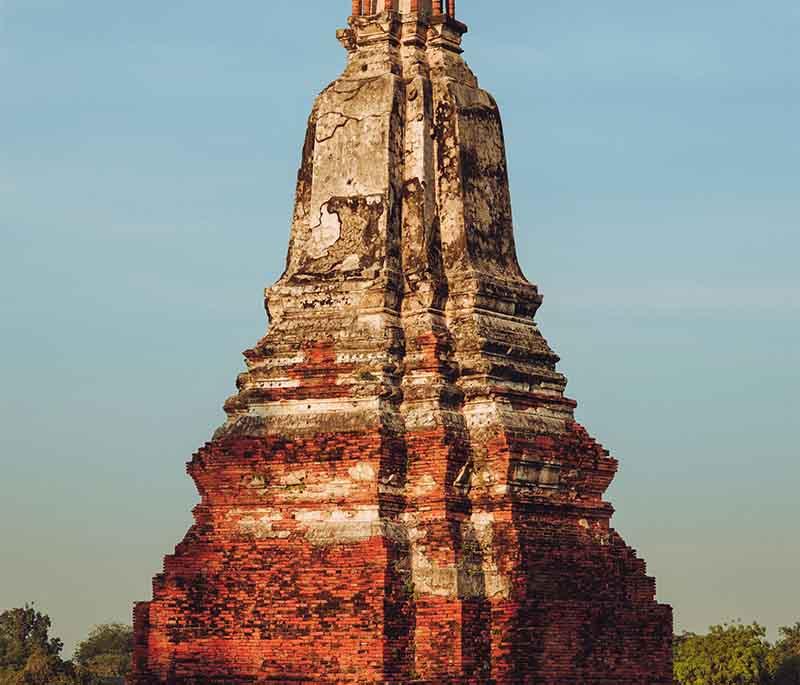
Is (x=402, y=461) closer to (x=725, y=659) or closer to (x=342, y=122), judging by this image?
(x=342, y=122)

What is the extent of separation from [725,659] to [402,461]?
27.5 m

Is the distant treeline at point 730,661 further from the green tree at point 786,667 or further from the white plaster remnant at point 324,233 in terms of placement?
the white plaster remnant at point 324,233

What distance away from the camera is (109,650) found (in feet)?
213

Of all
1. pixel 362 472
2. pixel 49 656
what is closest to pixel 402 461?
pixel 362 472

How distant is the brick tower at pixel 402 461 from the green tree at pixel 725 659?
25087 millimetres

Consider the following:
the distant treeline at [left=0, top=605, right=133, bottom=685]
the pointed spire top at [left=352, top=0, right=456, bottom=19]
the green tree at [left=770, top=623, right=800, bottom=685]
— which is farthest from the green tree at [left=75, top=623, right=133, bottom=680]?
the pointed spire top at [left=352, top=0, right=456, bottom=19]

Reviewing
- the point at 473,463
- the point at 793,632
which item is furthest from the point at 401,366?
the point at 793,632

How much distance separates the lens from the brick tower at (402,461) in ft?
56.9

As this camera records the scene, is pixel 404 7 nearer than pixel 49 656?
Yes

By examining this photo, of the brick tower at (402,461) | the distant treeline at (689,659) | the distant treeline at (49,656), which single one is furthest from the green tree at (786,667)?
the brick tower at (402,461)

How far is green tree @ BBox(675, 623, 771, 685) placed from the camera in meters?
43.3

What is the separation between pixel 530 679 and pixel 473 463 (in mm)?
1943

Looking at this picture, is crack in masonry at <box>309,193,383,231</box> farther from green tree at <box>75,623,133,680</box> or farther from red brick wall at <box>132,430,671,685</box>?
green tree at <box>75,623,133,680</box>

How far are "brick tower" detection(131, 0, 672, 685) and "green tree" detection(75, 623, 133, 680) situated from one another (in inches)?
1539
